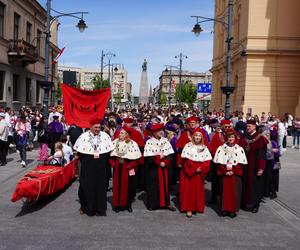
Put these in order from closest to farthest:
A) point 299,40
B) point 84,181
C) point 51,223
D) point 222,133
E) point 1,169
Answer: point 51,223, point 84,181, point 222,133, point 1,169, point 299,40

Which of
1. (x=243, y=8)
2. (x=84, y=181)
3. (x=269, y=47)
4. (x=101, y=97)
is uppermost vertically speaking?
(x=243, y=8)

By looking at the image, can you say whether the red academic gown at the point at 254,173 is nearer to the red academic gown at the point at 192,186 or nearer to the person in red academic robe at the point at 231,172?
the person in red academic robe at the point at 231,172

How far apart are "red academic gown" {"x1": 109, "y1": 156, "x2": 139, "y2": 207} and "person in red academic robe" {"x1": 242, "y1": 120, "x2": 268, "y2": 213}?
2.38 m

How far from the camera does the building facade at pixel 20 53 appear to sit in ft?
92.0

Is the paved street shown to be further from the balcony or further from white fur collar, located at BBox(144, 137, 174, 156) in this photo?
the balcony

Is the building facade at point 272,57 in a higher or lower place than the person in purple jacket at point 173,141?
higher

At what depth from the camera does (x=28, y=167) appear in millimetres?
13078

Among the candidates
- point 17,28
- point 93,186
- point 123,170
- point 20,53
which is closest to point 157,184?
point 123,170

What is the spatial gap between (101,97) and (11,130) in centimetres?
589

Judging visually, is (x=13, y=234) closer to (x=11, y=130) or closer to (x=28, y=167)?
(x=28, y=167)

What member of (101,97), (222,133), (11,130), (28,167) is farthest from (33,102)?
(222,133)

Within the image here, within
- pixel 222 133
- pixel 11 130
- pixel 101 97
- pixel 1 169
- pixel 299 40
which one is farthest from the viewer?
pixel 299 40

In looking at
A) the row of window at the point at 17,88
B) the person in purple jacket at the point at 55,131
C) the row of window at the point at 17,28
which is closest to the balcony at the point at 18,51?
the row of window at the point at 17,28

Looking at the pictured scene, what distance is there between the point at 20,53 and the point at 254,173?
2347 cm
